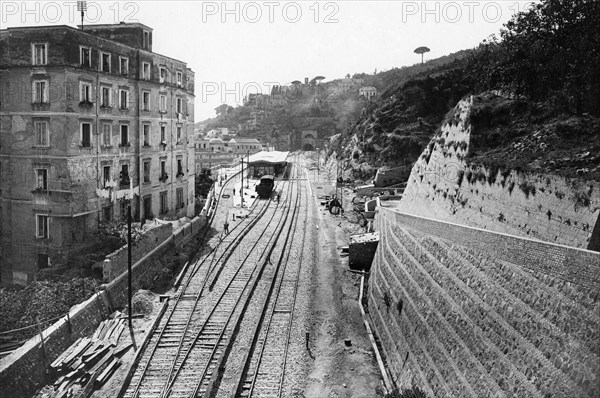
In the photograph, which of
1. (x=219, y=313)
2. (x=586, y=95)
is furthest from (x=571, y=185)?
(x=219, y=313)

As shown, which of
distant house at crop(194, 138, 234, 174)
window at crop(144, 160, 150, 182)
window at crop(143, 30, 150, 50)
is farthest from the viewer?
distant house at crop(194, 138, 234, 174)

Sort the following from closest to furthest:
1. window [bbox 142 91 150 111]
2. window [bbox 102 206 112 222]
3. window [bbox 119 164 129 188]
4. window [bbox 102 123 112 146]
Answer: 1. window [bbox 102 123 112 146]
2. window [bbox 102 206 112 222]
3. window [bbox 119 164 129 188]
4. window [bbox 142 91 150 111]

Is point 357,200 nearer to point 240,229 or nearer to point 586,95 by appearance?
point 240,229

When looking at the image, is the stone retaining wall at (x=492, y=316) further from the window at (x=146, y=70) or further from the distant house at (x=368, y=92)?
the distant house at (x=368, y=92)

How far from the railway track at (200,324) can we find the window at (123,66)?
1208cm

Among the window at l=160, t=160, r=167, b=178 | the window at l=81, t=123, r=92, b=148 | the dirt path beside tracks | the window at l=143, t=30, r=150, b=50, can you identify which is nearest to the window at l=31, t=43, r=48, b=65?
the window at l=81, t=123, r=92, b=148

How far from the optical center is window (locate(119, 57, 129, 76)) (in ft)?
102

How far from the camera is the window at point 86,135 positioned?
28.1 metres

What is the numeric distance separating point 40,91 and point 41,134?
223cm

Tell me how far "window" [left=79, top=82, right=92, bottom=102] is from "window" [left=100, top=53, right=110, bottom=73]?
1.58 m

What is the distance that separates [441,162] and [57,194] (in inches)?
780

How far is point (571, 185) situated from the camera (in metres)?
13.5

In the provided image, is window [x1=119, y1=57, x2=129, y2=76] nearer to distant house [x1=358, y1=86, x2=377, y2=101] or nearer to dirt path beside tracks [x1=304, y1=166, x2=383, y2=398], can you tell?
dirt path beside tracks [x1=304, y1=166, x2=383, y2=398]

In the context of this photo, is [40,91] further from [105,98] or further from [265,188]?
[265,188]
